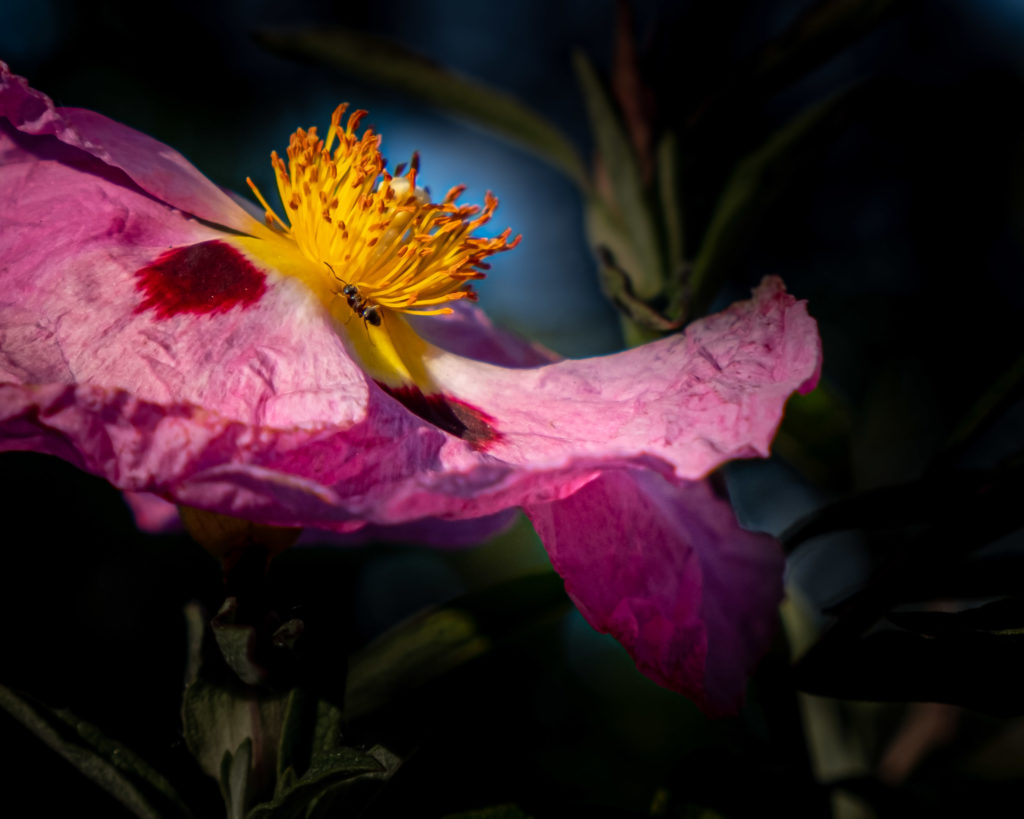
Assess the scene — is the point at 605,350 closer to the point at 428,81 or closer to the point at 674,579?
the point at 428,81

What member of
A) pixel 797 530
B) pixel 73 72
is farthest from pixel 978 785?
pixel 73 72

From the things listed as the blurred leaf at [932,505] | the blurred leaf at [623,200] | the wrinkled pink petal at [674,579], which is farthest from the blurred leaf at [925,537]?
the blurred leaf at [623,200]

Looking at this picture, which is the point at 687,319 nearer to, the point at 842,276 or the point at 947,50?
the point at 842,276

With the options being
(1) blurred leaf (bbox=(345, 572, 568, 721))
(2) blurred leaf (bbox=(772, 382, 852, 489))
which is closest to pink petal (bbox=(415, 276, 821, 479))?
(1) blurred leaf (bbox=(345, 572, 568, 721))

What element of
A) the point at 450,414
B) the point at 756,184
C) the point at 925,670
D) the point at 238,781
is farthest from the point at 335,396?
the point at 756,184

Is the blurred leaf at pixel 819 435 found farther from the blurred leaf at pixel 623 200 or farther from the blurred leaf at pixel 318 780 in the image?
the blurred leaf at pixel 318 780

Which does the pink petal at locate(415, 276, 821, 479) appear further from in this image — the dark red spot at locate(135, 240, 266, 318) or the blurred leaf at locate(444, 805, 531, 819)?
the blurred leaf at locate(444, 805, 531, 819)
